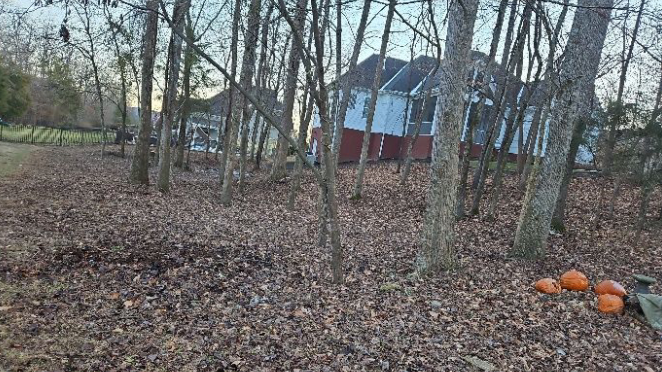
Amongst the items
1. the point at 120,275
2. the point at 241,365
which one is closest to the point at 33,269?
the point at 120,275

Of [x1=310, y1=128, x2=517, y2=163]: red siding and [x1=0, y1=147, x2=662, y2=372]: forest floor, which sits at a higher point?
[x1=310, y1=128, x2=517, y2=163]: red siding

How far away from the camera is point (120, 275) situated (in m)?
5.96

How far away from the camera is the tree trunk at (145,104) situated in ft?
40.1

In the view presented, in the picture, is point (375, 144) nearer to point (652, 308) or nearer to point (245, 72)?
point (245, 72)

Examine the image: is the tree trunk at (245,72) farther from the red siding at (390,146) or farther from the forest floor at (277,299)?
the red siding at (390,146)

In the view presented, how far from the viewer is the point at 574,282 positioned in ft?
20.9

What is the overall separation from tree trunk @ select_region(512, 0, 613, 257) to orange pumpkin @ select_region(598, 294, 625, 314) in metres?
1.90

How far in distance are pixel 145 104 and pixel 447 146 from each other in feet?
30.6

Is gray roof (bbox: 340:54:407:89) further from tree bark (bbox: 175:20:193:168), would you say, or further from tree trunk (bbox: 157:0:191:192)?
tree trunk (bbox: 157:0:191:192)

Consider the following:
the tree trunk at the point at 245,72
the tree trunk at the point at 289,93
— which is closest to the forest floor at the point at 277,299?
the tree trunk at the point at 245,72

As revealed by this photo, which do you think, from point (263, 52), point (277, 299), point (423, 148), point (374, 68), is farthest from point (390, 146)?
point (277, 299)

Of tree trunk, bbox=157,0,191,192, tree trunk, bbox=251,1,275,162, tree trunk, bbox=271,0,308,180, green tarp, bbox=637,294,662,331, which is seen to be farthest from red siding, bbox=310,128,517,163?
green tarp, bbox=637,294,662,331

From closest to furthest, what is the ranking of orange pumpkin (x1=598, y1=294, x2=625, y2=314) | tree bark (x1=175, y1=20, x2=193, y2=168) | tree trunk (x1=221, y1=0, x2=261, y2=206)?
orange pumpkin (x1=598, y1=294, x2=625, y2=314), tree trunk (x1=221, y1=0, x2=261, y2=206), tree bark (x1=175, y1=20, x2=193, y2=168)

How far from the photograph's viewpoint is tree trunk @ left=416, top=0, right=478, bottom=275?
19.9 feet
